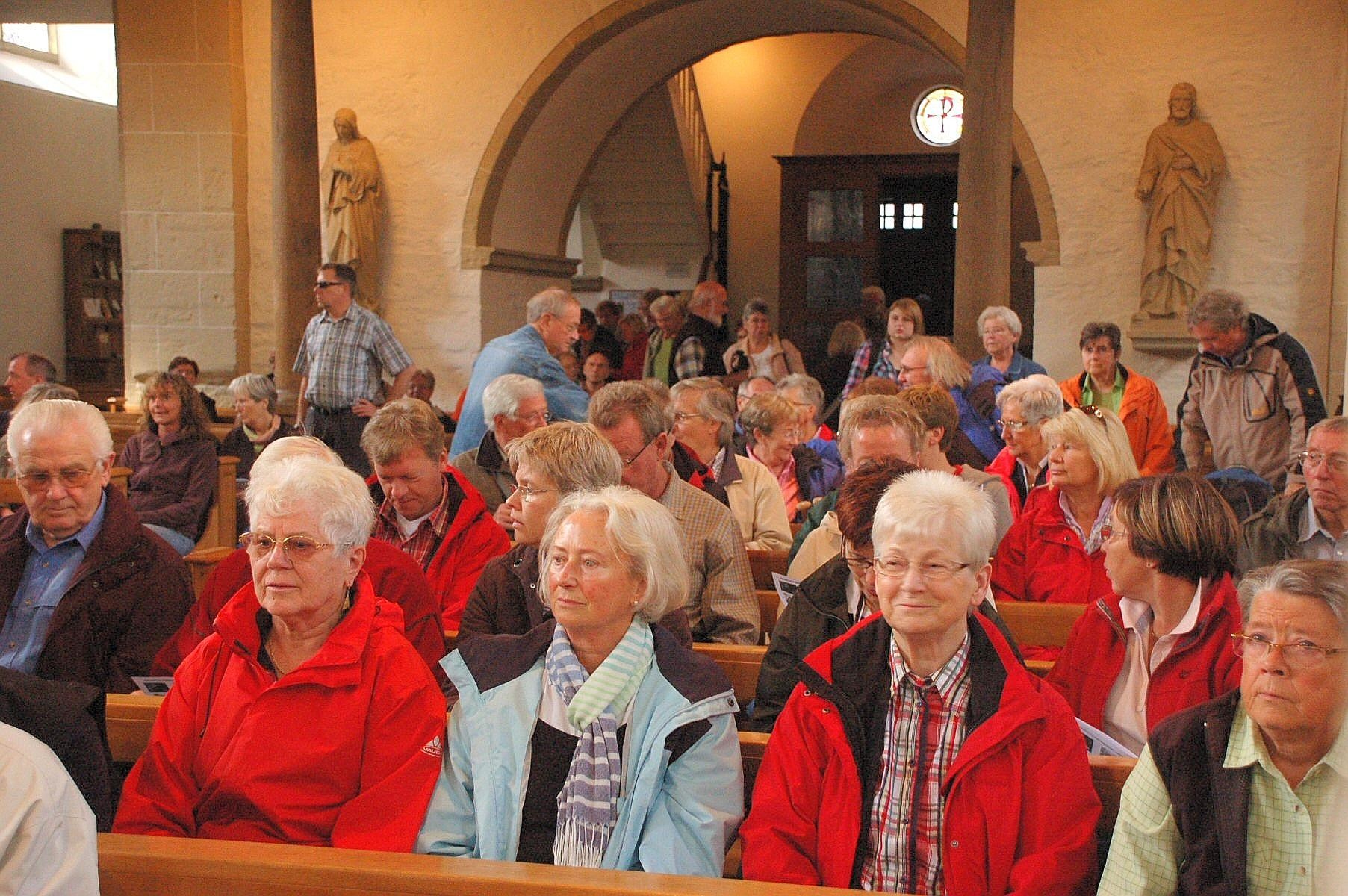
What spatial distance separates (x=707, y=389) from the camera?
186 inches

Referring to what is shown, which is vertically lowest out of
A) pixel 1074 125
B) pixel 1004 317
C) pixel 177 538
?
pixel 177 538

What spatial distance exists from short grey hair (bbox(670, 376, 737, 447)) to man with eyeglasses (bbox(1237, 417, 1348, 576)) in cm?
178

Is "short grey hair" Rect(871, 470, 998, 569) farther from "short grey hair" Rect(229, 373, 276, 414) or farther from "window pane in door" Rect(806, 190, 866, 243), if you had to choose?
"window pane in door" Rect(806, 190, 866, 243)

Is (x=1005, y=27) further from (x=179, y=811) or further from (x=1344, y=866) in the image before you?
(x=1344, y=866)

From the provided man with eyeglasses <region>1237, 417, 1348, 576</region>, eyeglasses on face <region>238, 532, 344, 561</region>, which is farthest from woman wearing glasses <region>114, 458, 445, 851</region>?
man with eyeglasses <region>1237, 417, 1348, 576</region>

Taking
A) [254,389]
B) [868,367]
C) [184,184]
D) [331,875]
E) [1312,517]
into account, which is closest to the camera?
[331,875]

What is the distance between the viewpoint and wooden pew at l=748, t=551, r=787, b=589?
3.99 m

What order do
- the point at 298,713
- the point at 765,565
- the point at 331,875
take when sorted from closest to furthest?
the point at 331,875, the point at 298,713, the point at 765,565

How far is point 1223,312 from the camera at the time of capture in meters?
5.32

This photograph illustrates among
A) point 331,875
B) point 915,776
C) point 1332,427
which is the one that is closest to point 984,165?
point 1332,427

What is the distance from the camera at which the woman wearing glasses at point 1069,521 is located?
350 centimetres

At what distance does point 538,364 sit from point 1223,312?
2.79 metres

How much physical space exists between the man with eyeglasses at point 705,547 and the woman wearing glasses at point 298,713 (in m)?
1.04

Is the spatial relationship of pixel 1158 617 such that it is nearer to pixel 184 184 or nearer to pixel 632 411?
pixel 632 411
